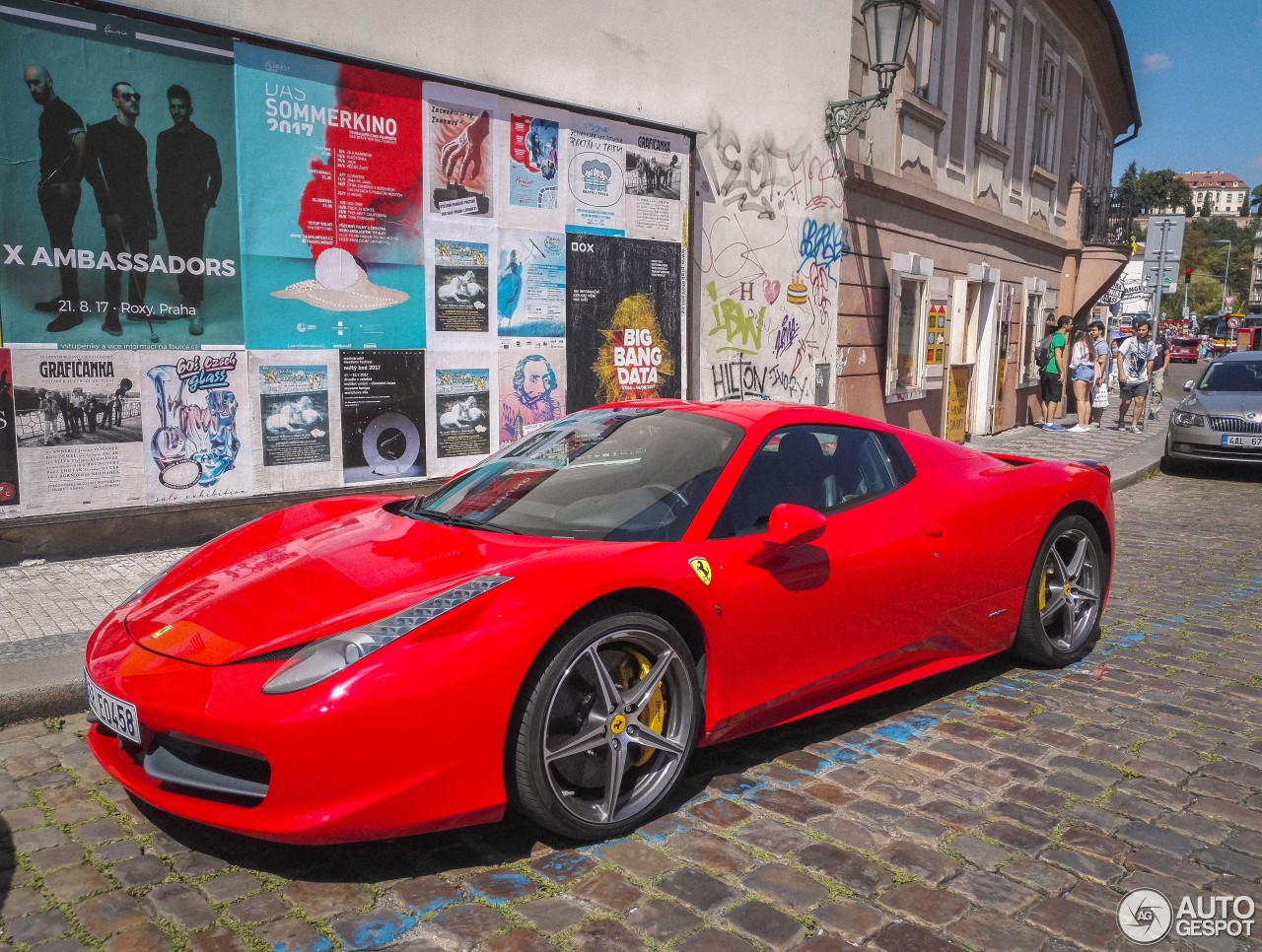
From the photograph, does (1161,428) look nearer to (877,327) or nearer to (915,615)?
(877,327)

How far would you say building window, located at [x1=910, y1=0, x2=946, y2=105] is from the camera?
Result: 13.3 metres

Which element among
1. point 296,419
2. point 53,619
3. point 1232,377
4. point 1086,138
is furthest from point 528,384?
point 1086,138

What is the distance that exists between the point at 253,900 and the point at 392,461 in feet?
16.8

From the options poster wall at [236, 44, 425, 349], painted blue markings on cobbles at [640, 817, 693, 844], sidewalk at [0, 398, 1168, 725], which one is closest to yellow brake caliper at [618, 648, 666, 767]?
painted blue markings on cobbles at [640, 817, 693, 844]

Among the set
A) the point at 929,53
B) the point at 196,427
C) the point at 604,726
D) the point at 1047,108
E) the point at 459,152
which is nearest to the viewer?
the point at 604,726

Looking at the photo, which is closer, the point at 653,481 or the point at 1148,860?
the point at 1148,860

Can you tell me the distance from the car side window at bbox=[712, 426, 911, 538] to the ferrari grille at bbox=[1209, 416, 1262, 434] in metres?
9.96

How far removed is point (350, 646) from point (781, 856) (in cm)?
136

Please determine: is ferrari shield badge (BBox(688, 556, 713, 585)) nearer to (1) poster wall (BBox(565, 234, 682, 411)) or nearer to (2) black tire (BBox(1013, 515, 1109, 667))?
(2) black tire (BBox(1013, 515, 1109, 667))

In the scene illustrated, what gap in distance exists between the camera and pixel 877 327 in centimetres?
1306

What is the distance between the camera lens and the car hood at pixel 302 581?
268 centimetres

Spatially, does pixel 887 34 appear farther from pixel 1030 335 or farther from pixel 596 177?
pixel 1030 335

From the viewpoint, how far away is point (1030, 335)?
1995 centimetres

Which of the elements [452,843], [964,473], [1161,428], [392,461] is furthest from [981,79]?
[452,843]
